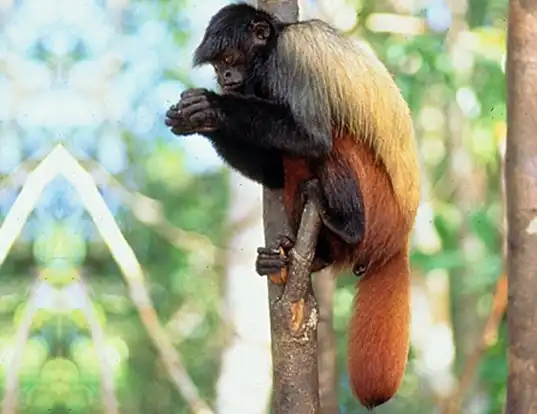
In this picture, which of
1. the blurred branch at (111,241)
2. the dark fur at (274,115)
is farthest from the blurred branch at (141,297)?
the dark fur at (274,115)

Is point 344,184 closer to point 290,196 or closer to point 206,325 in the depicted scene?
point 290,196

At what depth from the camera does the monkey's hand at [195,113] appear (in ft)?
6.05

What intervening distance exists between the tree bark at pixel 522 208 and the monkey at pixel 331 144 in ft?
1.58

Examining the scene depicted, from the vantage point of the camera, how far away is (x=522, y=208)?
8.10ft

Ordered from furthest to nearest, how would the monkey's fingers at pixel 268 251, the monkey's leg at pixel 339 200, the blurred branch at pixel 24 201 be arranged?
the blurred branch at pixel 24 201 < the monkey's leg at pixel 339 200 < the monkey's fingers at pixel 268 251

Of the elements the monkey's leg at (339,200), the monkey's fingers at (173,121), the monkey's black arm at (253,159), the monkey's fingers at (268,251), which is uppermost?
the monkey's black arm at (253,159)

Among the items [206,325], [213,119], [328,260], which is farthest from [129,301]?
[213,119]

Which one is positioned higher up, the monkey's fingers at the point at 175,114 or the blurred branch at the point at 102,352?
the monkey's fingers at the point at 175,114

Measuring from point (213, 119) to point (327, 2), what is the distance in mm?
1407

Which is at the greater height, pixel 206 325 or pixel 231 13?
pixel 231 13

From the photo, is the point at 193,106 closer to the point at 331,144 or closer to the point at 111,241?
the point at 331,144

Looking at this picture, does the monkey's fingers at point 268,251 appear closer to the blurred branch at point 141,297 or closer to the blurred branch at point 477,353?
the blurred branch at point 141,297

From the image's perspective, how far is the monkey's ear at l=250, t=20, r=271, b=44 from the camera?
2.00 m

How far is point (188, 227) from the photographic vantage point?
3016 mm
